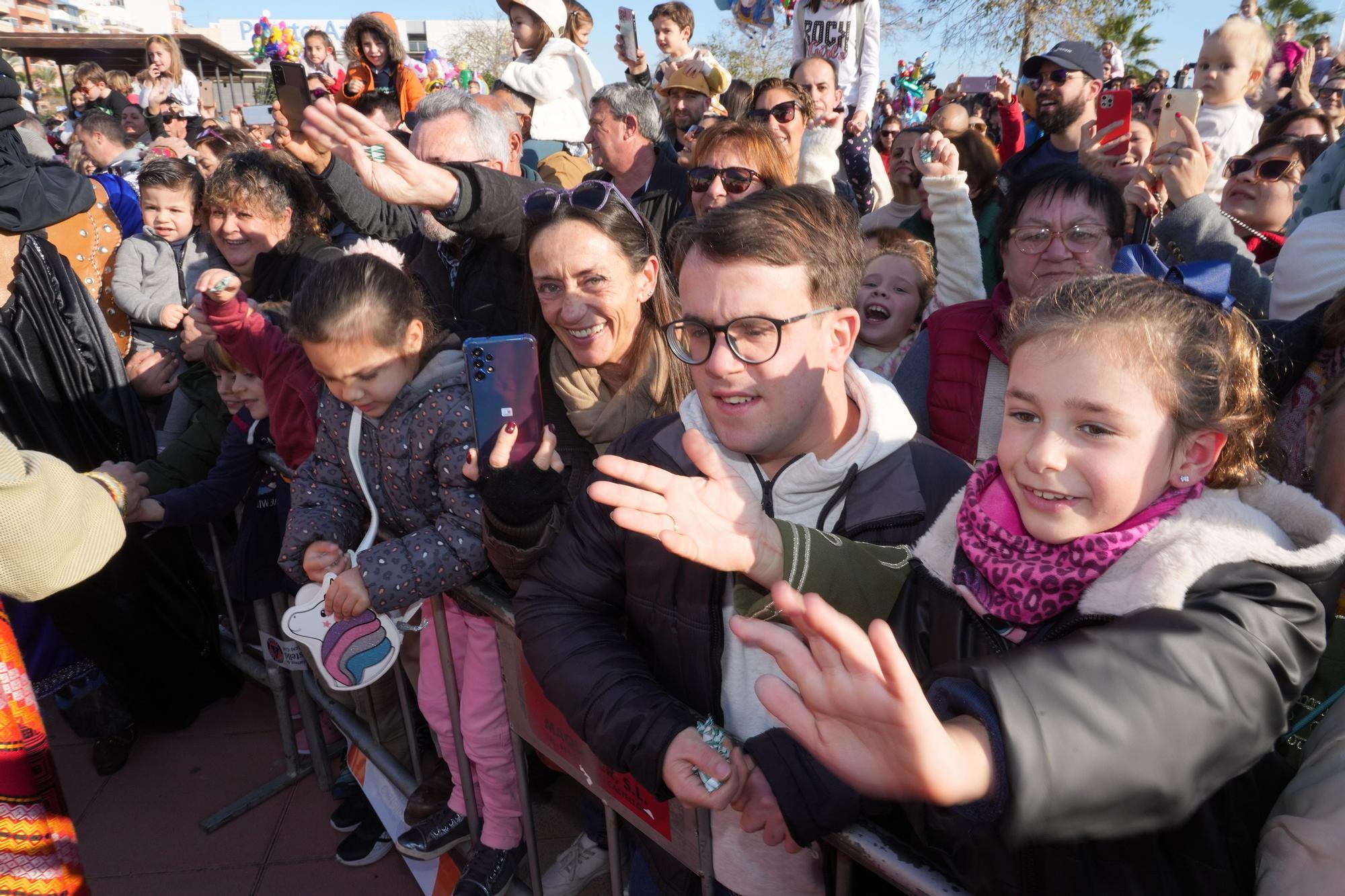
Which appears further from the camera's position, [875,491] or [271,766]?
[271,766]

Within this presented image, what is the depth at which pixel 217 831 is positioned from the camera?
310 cm

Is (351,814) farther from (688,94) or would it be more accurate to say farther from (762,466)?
(688,94)

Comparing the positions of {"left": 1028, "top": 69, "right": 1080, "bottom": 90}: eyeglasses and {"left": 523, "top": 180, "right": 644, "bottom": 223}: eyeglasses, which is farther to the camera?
{"left": 1028, "top": 69, "right": 1080, "bottom": 90}: eyeglasses

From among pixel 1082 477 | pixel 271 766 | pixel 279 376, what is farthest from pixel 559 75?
pixel 1082 477

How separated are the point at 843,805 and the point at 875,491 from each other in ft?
2.00

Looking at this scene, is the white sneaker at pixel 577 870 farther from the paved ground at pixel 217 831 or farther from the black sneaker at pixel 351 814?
the black sneaker at pixel 351 814

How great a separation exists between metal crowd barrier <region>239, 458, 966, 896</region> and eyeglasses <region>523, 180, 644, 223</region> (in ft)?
3.73

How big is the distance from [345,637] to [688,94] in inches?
218

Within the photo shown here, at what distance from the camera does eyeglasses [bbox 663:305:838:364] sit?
1.72 meters

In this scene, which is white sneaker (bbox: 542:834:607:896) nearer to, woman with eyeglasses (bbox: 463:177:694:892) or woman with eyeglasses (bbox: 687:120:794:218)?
woman with eyeglasses (bbox: 463:177:694:892)

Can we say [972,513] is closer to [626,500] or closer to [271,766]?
[626,500]

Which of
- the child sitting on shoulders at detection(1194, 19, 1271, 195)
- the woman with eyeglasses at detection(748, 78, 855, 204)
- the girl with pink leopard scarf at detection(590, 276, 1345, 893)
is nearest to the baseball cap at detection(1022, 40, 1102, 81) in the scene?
the child sitting on shoulders at detection(1194, 19, 1271, 195)

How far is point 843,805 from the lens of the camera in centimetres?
131

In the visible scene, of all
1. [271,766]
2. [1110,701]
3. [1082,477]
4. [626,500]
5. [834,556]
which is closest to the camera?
[1110,701]
